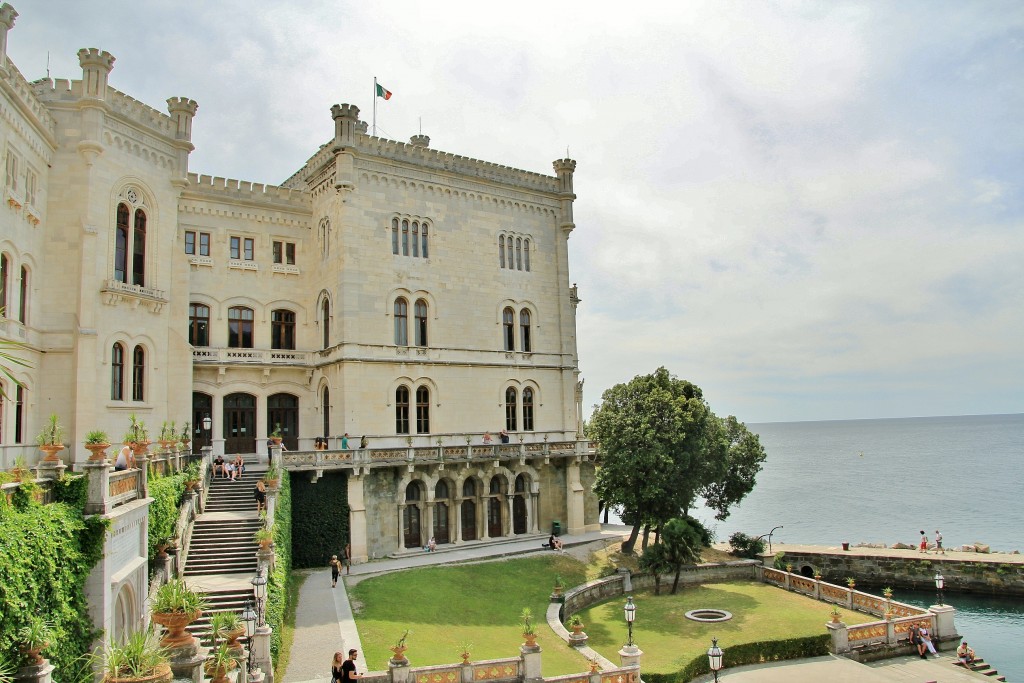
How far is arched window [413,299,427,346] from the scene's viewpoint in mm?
39344

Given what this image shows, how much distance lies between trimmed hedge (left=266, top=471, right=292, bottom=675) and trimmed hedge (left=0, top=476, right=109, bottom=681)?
6.11 metres

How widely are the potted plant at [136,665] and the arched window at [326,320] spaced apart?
26.8 metres

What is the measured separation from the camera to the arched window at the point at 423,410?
38.9 metres

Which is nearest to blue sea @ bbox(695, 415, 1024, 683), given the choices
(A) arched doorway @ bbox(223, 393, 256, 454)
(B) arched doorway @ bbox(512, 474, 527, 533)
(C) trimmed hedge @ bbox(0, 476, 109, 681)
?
(B) arched doorway @ bbox(512, 474, 527, 533)

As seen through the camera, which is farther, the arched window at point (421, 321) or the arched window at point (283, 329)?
the arched window at point (421, 321)

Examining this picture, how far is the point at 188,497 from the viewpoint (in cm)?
2627

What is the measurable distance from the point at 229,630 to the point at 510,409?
25.4 metres

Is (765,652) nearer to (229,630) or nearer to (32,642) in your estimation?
(229,630)

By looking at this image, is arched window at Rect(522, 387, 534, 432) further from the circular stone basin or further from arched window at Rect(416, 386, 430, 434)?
the circular stone basin

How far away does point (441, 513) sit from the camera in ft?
124

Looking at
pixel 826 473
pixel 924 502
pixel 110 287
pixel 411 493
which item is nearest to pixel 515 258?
pixel 411 493

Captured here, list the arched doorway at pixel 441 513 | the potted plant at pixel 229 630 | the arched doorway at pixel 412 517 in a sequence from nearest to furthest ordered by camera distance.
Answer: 1. the potted plant at pixel 229 630
2. the arched doorway at pixel 412 517
3. the arched doorway at pixel 441 513

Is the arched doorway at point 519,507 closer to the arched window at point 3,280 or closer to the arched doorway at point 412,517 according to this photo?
the arched doorway at point 412,517

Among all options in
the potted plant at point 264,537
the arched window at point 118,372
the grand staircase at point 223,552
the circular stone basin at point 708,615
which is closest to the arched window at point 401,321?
the grand staircase at point 223,552
